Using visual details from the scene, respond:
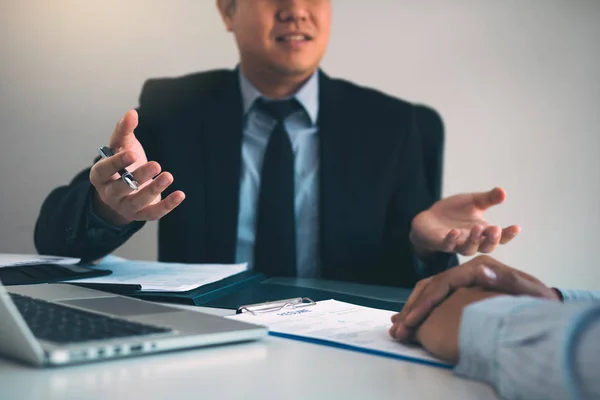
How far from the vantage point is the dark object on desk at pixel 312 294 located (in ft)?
2.94

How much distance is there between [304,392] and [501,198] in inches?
33.7

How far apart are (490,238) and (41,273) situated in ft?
2.55

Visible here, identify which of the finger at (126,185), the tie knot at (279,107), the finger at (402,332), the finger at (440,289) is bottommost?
the finger at (402,332)

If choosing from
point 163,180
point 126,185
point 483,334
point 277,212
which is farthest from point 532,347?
point 277,212

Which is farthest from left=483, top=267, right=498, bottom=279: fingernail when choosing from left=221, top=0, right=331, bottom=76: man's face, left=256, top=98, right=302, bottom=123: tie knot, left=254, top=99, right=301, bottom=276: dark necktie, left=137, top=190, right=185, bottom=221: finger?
left=221, top=0, right=331, bottom=76: man's face

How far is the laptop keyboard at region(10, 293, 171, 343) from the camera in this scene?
510mm

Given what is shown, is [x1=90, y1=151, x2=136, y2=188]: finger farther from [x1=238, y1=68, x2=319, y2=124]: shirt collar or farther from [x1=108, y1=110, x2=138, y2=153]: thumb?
[x1=238, y1=68, x2=319, y2=124]: shirt collar

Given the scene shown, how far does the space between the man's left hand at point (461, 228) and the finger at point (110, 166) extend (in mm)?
617

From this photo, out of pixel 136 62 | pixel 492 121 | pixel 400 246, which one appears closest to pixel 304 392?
pixel 400 246

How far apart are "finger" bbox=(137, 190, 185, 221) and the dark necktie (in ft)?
2.49

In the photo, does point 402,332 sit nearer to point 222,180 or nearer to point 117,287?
point 117,287

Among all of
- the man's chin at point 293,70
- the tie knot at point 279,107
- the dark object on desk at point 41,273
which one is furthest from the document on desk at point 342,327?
the man's chin at point 293,70

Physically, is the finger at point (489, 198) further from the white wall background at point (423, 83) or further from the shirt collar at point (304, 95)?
the white wall background at point (423, 83)

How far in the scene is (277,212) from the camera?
1898mm
